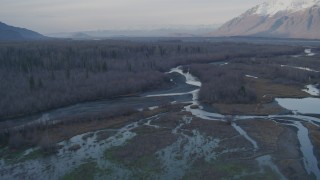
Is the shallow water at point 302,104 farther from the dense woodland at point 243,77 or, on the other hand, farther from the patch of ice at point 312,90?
the patch of ice at point 312,90

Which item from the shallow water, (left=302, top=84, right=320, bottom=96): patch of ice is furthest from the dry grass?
the shallow water

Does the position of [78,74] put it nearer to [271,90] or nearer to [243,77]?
[243,77]

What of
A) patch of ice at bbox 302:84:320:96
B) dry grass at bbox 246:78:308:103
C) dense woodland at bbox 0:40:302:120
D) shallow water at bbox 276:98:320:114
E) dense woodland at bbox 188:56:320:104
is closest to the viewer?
shallow water at bbox 276:98:320:114

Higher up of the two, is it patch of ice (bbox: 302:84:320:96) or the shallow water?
the shallow water

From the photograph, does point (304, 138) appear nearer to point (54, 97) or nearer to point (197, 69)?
point (54, 97)

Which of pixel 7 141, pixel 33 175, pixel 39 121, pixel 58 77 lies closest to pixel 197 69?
pixel 58 77

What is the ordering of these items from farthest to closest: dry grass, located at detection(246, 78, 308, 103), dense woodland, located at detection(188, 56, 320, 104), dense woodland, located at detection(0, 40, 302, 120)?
dry grass, located at detection(246, 78, 308, 103), dense woodland, located at detection(188, 56, 320, 104), dense woodland, located at detection(0, 40, 302, 120)

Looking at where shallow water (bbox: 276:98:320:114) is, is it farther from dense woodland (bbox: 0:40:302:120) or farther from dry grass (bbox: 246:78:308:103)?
dense woodland (bbox: 0:40:302:120)

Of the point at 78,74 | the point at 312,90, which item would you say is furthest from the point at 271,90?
the point at 78,74
